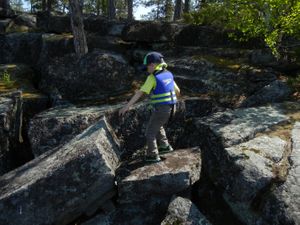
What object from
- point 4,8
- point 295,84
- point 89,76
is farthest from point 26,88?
point 4,8

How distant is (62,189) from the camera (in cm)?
820

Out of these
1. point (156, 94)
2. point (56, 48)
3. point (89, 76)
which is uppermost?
point (156, 94)

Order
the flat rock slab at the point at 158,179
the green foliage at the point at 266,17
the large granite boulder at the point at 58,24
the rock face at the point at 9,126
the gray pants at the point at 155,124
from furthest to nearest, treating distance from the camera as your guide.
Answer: the large granite boulder at the point at 58,24
the green foliage at the point at 266,17
the rock face at the point at 9,126
the gray pants at the point at 155,124
the flat rock slab at the point at 158,179

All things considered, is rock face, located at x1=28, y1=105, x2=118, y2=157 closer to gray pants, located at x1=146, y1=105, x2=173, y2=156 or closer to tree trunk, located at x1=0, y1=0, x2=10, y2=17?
gray pants, located at x1=146, y1=105, x2=173, y2=156

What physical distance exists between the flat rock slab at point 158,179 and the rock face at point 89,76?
5.42 metres

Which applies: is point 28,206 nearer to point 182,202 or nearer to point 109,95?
point 182,202

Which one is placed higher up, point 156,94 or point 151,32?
point 151,32

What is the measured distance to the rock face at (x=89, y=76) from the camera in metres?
13.6

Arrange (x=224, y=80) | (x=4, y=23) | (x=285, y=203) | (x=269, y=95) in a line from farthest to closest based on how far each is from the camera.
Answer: (x=4, y=23) < (x=224, y=80) < (x=269, y=95) < (x=285, y=203)

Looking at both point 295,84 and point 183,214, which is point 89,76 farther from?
point 295,84

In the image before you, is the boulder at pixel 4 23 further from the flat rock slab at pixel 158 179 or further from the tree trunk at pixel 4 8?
the flat rock slab at pixel 158 179

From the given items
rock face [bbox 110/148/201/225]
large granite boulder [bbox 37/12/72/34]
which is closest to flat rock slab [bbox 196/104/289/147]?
rock face [bbox 110/148/201/225]

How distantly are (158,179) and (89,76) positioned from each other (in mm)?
6423

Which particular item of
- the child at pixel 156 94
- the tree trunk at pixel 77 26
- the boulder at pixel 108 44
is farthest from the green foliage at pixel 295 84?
the tree trunk at pixel 77 26
